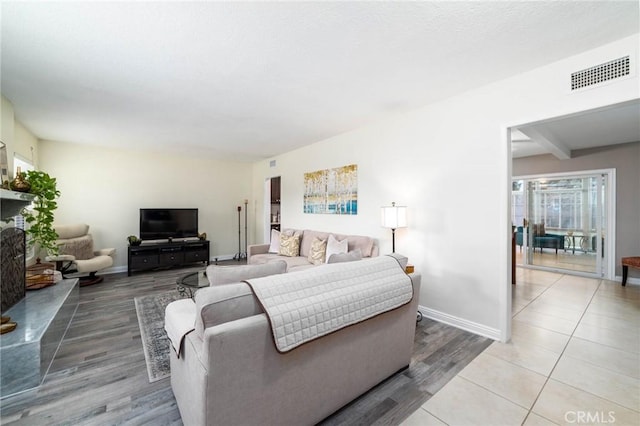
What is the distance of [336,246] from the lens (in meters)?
3.85

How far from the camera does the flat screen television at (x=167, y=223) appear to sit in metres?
5.48

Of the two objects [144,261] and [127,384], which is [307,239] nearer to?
[127,384]

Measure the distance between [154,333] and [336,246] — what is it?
2376 millimetres

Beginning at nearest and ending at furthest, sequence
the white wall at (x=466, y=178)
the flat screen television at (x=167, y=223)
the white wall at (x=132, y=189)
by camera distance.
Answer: the white wall at (x=466, y=178) < the white wall at (x=132, y=189) < the flat screen television at (x=167, y=223)

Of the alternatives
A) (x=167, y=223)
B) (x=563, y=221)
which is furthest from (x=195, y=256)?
(x=563, y=221)

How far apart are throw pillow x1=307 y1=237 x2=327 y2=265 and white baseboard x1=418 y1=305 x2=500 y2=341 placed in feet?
4.95

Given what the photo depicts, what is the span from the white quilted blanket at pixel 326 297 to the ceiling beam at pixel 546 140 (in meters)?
2.39

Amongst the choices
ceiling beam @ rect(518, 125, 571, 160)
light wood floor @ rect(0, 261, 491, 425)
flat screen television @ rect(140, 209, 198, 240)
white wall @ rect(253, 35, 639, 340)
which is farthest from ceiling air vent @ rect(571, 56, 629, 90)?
flat screen television @ rect(140, 209, 198, 240)

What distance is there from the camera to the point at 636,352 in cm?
239

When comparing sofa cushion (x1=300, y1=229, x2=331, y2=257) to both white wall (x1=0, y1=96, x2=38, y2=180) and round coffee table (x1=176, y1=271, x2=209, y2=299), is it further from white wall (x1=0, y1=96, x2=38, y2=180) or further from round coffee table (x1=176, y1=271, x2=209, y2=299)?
white wall (x1=0, y1=96, x2=38, y2=180)

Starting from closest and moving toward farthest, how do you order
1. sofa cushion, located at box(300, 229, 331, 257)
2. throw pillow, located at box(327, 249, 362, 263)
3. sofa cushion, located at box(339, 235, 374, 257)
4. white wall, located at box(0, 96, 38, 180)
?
throw pillow, located at box(327, 249, 362, 263) → white wall, located at box(0, 96, 38, 180) → sofa cushion, located at box(339, 235, 374, 257) → sofa cushion, located at box(300, 229, 331, 257)

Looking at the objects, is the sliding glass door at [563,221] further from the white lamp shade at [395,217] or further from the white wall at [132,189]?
the white wall at [132,189]

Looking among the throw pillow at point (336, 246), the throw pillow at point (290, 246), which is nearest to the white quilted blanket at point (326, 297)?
the throw pillow at point (336, 246)

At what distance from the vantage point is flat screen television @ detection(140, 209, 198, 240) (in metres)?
5.48
